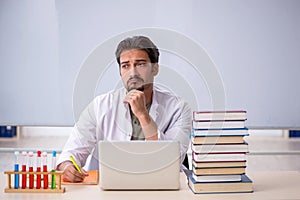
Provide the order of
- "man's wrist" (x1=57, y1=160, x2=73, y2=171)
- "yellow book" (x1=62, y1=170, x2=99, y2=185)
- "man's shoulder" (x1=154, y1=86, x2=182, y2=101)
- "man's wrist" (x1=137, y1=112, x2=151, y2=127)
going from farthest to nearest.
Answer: "man's shoulder" (x1=154, y1=86, x2=182, y2=101) → "man's wrist" (x1=137, y1=112, x2=151, y2=127) → "man's wrist" (x1=57, y1=160, x2=73, y2=171) → "yellow book" (x1=62, y1=170, x2=99, y2=185)

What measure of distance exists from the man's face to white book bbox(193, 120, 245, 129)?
0.60 meters

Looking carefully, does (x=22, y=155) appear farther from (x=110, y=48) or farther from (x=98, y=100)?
(x=110, y=48)

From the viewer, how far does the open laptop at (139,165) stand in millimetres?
2002

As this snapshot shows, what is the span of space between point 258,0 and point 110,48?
117 centimetres

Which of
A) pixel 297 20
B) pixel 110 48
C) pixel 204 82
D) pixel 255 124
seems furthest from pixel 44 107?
pixel 297 20

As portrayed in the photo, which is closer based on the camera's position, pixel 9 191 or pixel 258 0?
pixel 9 191

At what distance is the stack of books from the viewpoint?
205 centimetres

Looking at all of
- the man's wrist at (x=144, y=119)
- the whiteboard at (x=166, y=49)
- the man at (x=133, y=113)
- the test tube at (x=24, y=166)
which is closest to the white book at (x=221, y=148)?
the man at (x=133, y=113)

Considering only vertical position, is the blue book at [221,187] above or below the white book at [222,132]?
below

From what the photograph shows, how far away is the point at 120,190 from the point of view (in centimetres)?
205

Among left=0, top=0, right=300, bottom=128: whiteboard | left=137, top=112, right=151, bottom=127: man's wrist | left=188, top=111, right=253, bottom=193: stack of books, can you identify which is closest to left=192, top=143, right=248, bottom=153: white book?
left=188, top=111, right=253, bottom=193: stack of books

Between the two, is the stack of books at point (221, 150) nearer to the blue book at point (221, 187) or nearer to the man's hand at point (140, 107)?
the blue book at point (221, 187)

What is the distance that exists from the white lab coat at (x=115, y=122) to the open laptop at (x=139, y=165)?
492 millimetres

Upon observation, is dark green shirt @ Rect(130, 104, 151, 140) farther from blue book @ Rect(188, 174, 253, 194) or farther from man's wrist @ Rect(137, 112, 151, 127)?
blue book @ Rect(188, 174, 253, 194)
